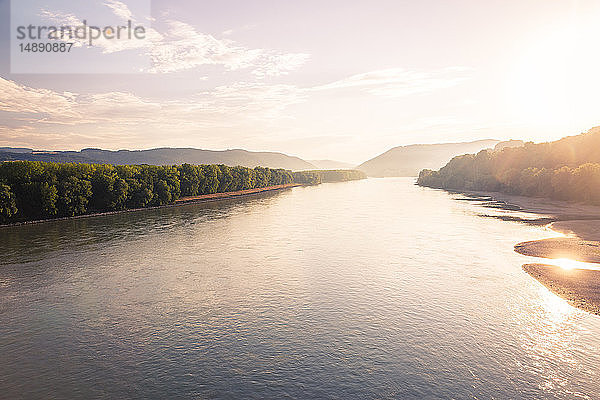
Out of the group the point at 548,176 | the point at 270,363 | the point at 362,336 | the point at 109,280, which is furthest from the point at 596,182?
the point at 109,280

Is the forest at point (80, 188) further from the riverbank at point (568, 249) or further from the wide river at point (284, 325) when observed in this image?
the riverbank at point (568, 249)

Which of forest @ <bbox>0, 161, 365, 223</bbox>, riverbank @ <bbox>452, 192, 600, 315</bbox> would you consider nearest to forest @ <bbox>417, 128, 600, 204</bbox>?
riverbank @ <bbox>452, 192, 600, 315</bbox>

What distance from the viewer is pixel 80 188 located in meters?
96.6

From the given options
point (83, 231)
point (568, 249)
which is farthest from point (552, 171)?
point (83, 231)

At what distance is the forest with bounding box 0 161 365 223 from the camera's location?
86.2 m

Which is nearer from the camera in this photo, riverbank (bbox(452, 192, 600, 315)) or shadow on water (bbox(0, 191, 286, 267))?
riverbank (bbox(452, 192, 600, 315))

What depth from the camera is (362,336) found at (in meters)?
29.5

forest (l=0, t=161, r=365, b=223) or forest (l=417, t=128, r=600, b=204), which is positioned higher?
forest (l=417, t=128, r=600, b=204)

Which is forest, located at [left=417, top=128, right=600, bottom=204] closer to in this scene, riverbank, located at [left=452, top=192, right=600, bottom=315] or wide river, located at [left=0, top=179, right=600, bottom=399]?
riverbank, located at [left=452, top=192, right=600, bottom=315]

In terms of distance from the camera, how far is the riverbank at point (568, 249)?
38.4 metres

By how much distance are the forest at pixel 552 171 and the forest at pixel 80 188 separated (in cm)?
13969

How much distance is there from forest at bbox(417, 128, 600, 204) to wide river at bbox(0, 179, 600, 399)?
80.1 m

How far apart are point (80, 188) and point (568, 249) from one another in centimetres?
11251

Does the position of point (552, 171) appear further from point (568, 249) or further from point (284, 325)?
point (284, 325)
